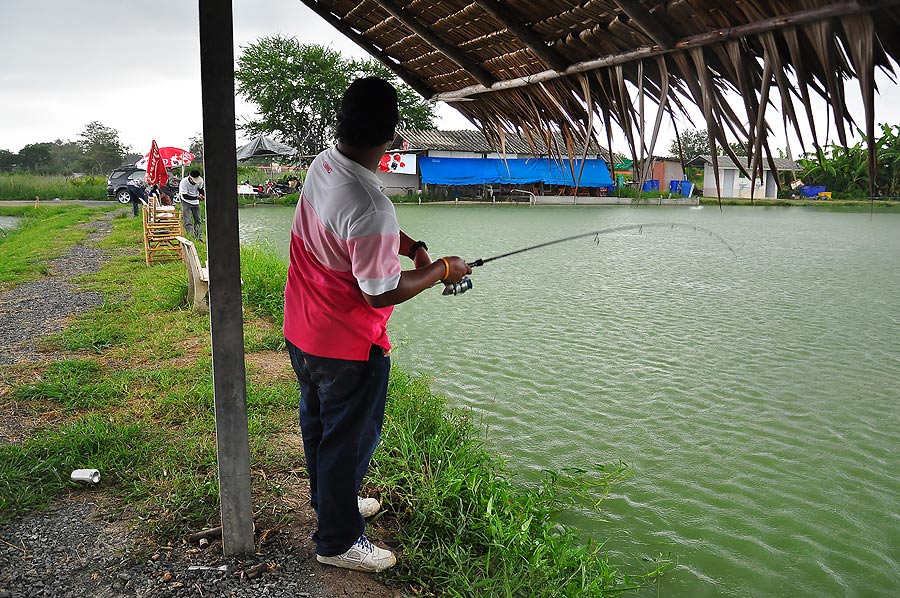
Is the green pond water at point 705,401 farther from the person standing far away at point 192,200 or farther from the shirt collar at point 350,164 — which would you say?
the person standing far away at point 192,200

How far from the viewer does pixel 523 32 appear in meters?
2.57

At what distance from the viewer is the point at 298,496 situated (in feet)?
9.34

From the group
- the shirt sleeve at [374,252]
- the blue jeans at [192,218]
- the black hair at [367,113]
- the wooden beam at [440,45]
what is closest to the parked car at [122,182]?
the blue jeans at [192,218]

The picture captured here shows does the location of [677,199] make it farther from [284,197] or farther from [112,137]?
[112,137]

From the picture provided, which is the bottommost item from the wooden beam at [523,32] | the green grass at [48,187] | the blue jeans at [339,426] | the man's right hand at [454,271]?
the blue jeans at [339,426]

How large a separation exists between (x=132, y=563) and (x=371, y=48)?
2.53 metres

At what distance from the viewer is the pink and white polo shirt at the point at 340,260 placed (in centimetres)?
195

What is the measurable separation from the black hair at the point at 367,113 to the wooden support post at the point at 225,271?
37 cm

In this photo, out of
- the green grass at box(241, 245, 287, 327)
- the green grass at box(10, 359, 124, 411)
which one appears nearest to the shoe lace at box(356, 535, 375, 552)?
the green grass at box(10, 359, 124, 411)

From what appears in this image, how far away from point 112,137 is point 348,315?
54.7 metres

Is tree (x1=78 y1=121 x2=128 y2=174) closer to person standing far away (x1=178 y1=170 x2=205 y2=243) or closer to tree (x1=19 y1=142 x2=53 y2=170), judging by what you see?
tree (x1=19 y1=142 x2=53 y2=170)

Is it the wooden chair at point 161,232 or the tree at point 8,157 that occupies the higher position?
the tree at point 8,157

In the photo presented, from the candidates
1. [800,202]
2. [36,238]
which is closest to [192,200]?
[36,238]

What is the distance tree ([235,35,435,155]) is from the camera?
35250mm
